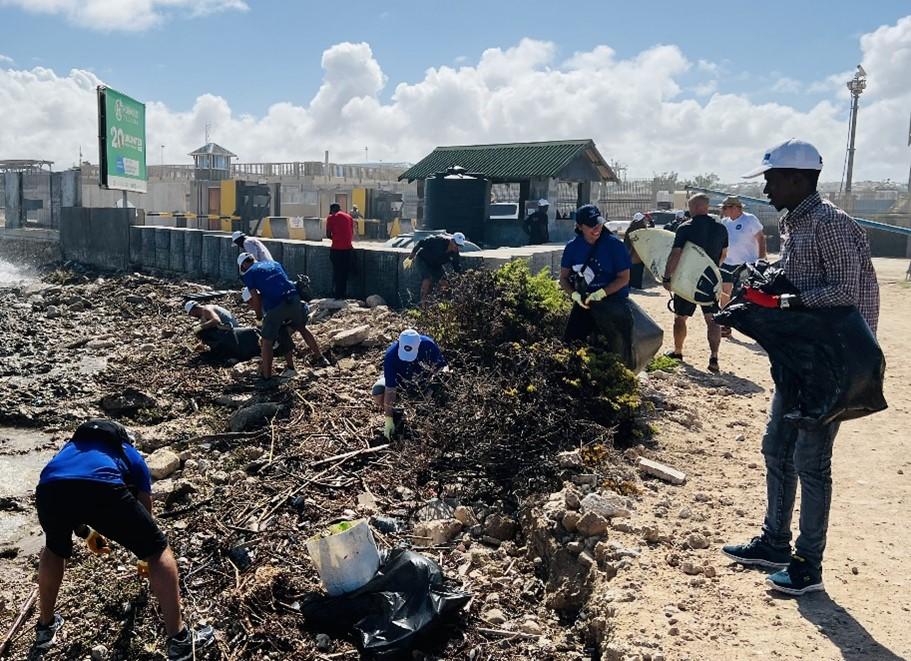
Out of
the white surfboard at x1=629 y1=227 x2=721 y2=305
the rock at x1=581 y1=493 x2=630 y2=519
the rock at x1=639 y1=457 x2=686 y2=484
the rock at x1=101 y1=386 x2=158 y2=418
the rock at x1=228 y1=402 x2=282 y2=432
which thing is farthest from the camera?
the rock at x1=101 y1=386 x2=158 y2=418

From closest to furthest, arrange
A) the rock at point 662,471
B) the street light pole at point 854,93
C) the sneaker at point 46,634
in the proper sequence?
the sneaker at point 46,634 → the rock at point 662,471 → the street light pole at point 854,93

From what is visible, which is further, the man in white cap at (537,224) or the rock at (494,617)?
the man in white cap at (537,224)

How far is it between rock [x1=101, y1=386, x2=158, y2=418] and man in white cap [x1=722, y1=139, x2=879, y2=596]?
6.00 meters

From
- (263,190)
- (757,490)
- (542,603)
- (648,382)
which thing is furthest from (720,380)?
(263,190)

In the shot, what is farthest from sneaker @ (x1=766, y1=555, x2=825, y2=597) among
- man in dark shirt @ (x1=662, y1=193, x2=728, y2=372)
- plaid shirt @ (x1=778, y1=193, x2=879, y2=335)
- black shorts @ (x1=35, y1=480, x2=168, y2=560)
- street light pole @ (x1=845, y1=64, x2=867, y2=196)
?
street light pole @ (x1=845, y1=64, x2=867, y2=196)

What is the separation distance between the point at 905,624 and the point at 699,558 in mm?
854

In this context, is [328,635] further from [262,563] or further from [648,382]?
[648,382]

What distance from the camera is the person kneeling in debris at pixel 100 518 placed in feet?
11.3

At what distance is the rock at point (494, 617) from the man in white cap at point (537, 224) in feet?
44.2

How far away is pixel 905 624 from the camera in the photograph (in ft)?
9.93

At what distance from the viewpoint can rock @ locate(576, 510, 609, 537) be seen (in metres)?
3.90

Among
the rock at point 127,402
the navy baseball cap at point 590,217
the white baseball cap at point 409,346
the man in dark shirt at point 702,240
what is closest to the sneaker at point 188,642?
the white baseball cap at point 409,346

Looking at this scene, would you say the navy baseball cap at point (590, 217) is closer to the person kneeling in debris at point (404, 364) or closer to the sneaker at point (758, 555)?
the person kneeling in debris at point (404, 364)

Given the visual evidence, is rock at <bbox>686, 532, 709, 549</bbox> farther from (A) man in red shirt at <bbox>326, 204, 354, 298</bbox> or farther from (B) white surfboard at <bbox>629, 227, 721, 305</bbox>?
(A) man in red shirt at <bbox>326, 204, 354, 298</bbox>
